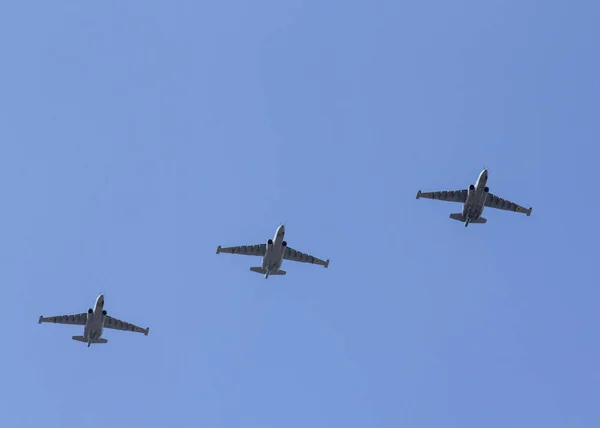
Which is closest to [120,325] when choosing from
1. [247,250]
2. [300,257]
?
A: [247,250]

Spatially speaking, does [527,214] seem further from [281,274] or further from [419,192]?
[281,274]

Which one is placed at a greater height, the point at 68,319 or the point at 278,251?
the point at 278,251

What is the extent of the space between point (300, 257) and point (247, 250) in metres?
8.92

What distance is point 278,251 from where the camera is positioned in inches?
5886

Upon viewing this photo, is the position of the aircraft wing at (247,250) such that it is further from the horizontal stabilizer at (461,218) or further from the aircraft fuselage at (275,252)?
the horizontal stabilizer at (461,218)

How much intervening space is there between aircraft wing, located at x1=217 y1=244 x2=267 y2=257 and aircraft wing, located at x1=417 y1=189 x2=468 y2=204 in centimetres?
2601

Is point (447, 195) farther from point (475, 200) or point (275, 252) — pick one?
point (275, 252)

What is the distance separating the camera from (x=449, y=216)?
148m

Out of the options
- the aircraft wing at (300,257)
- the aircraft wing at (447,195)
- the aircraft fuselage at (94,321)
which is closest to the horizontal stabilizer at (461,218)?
the aircraft wing at (447,195)

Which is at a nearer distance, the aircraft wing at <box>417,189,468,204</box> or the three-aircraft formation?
the three-aircraft formation

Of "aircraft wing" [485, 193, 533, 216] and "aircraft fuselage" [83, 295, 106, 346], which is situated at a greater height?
"aircraft wing" [485, 193, 533, 216]

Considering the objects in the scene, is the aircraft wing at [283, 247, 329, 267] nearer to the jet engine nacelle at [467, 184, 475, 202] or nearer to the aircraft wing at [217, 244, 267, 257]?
the aircraft wing at [217, 244, 267, 257]

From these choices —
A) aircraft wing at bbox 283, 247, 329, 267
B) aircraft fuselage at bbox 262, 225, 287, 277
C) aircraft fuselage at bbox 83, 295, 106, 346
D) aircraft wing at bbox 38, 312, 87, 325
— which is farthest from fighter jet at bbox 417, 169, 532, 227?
aircraft wing at bbox 38, 312, 87, 325

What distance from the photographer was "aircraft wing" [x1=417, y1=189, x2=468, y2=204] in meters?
155
